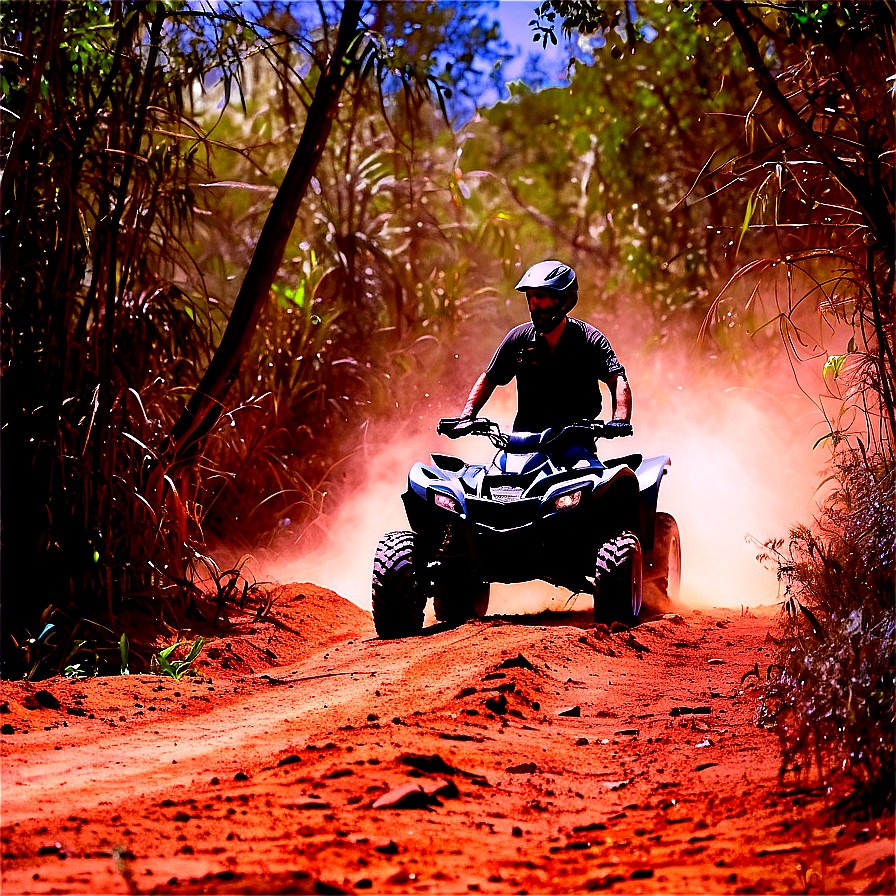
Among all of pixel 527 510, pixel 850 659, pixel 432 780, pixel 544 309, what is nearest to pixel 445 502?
pixel 527 510

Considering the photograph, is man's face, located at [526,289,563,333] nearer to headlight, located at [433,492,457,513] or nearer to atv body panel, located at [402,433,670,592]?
atv body panel, located at [402,433,670,592]

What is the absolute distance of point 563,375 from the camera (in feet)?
25.7

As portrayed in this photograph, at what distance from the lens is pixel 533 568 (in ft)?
23.9

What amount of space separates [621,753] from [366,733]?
100 centimetres

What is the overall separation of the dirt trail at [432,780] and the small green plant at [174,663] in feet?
0.51

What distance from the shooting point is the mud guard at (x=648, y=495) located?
25.2ft

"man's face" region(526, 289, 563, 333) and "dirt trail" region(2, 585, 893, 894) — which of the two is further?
"man's face" region(526, 289, 563, 333)

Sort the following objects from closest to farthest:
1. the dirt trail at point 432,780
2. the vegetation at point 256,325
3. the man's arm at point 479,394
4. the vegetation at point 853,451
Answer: the dirt trail at point 432,780 < the vegetation at point 853,451 < the vegetation at point 256,325 < the man's arm at point 479,394

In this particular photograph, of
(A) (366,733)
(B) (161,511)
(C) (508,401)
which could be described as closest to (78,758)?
(A) (366,733)

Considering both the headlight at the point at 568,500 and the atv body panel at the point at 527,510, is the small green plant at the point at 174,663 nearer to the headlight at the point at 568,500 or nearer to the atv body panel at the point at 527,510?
the atv body panel at the point at 527,510

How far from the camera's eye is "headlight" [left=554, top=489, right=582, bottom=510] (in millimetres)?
7125

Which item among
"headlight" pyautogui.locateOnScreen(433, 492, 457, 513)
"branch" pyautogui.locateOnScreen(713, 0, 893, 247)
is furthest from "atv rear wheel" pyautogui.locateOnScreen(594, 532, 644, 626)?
"branch" pyautogui.locateOnScreen(713, 0, 893, 247)

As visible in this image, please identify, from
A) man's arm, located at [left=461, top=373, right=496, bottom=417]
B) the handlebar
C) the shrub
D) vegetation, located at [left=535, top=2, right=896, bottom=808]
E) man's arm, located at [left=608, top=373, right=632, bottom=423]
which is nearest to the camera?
the shrub

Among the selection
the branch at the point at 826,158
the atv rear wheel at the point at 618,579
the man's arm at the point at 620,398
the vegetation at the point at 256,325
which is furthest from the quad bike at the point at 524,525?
the branch at the point at 826,158
